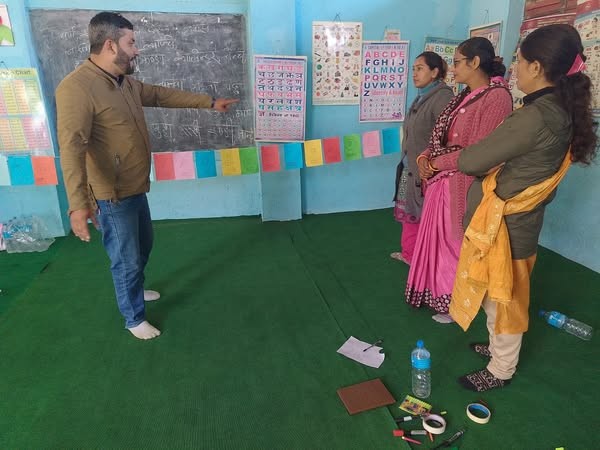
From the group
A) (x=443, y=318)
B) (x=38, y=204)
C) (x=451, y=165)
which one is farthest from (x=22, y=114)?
(x=443, y=318)

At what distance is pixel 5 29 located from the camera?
3.31 meters

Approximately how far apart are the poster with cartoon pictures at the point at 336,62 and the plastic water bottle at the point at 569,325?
266 cm

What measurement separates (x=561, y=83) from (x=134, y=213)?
6.42 feet

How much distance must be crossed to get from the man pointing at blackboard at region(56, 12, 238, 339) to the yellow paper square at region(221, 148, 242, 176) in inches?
50.7

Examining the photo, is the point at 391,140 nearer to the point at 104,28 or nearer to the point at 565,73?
the point at 565,73

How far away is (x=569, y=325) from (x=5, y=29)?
4.46 metres

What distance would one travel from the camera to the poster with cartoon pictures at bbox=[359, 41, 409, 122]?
4043 mm

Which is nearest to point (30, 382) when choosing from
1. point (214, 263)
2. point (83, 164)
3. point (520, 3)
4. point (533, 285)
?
point (83, 164)

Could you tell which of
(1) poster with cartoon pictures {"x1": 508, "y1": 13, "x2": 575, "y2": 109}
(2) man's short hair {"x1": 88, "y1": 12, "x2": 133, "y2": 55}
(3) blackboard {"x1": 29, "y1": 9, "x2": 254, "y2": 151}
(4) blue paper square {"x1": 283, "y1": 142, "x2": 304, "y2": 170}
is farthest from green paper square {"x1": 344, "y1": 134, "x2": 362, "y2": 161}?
(2) man's short hair {"x1": 88, "y1": 12, "x2": 133, "y2": 55}

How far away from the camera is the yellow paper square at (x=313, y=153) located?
3.73m

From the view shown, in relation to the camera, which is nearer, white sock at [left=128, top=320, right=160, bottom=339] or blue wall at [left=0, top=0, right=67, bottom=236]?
white sock at [left=128, top=320, right=160, bottom=339]

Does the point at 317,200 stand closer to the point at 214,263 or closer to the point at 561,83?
the point at 214,263

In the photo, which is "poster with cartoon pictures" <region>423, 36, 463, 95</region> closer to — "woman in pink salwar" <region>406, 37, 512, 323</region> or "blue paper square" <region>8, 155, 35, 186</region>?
"woman in pink salwar" <region>406, 37, 512, 323</region>

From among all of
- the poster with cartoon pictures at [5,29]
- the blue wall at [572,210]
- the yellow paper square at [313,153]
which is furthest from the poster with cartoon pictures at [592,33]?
the poster with cartoon pictures at [5,29]
